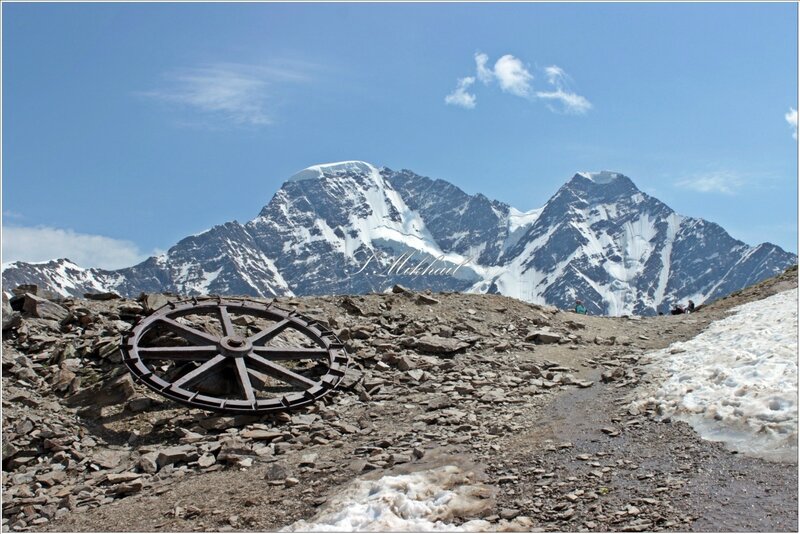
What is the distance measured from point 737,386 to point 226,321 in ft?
39.7

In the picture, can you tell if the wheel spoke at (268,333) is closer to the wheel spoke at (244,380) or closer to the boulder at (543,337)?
the wheel spoke at (244,380)

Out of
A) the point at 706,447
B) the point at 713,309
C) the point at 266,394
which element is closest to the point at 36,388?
the point at 266,394

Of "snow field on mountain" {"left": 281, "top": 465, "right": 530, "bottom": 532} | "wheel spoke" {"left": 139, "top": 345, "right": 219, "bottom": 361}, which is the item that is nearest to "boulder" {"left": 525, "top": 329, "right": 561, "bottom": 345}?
"wheel spoke" {"left": 139, "top": 345, "right": 219, "bottom": 361}

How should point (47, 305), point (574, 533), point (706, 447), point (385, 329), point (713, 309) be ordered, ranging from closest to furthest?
point (574, 533), point (706, 447), point (47, 305), point (385, 329), point (713, 309)

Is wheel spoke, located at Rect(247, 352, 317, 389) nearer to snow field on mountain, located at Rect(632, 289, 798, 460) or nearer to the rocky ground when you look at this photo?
the rocky ground

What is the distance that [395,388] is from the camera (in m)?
18.8

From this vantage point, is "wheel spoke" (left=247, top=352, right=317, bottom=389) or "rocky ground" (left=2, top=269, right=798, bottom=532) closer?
"rocky ground" (left=2, top=269, right=798, bottom=532)

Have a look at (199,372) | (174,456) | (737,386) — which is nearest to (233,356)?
(199,372)

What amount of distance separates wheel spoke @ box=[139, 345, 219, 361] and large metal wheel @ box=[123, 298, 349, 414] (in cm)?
2

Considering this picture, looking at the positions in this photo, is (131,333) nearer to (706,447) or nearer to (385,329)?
(385,329)

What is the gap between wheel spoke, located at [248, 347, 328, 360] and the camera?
62.1 ft

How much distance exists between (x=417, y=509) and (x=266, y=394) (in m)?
7.76

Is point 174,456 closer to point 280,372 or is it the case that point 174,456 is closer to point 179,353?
point 179,353

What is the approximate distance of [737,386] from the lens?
49.7 ft
